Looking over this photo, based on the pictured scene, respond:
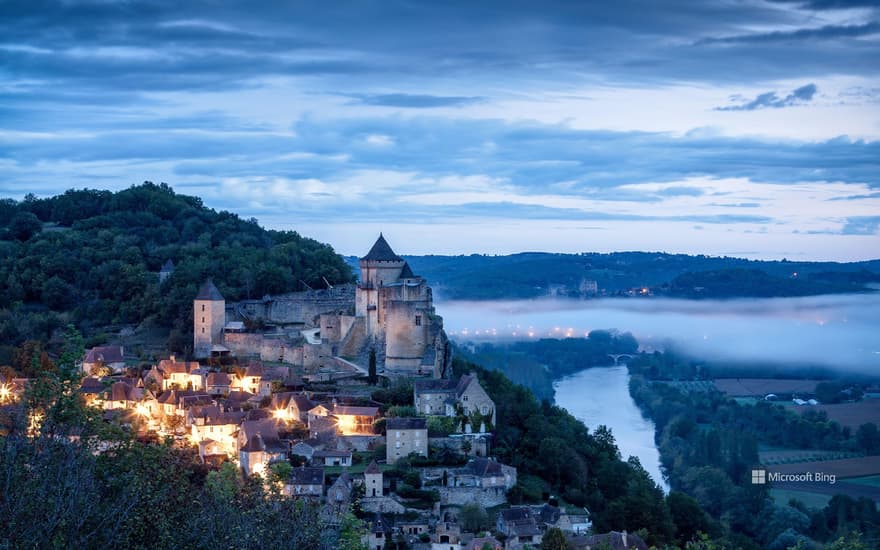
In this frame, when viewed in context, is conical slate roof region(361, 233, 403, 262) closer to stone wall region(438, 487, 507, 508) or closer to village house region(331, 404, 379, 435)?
village house region(331, 404, 379, 435)

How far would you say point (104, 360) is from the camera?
3397cm

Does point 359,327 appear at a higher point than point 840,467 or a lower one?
higher

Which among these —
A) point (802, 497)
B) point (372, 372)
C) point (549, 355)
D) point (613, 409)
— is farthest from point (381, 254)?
point (549, 355)

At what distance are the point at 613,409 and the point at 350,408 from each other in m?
38.4

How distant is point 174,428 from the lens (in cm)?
2845

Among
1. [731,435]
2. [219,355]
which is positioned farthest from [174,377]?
[731,435]

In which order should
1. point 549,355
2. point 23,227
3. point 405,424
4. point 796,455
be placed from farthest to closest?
point 549,355 < point 796,455 < point 23,227 < point 405,424

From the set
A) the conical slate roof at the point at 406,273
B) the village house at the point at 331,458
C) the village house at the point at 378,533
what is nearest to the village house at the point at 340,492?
the village house at the point at 378,533

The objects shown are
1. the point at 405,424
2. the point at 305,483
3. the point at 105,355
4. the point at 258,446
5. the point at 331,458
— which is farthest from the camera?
the point at 105,355

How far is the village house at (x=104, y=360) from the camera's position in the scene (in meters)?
33.3

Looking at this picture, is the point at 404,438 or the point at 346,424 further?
the point at 346,424

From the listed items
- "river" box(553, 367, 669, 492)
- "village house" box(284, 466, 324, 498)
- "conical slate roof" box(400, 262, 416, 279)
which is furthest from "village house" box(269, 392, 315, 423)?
"river" box(553, 367, 669, 492)

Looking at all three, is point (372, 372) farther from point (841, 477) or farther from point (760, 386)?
point (760, 386)

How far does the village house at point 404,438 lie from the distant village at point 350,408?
3 centimetres
